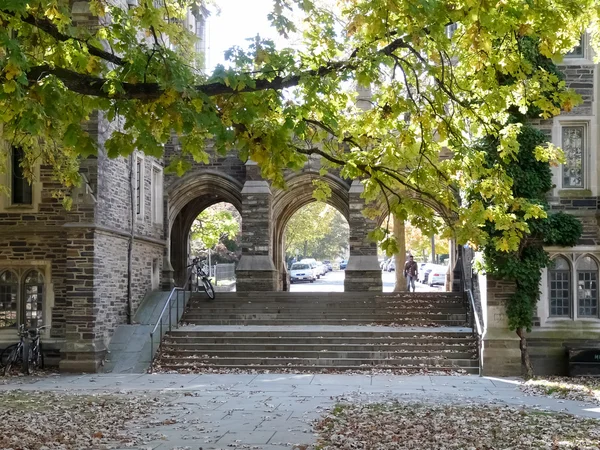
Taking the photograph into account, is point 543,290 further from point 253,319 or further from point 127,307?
point 127,307

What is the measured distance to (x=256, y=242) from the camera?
896 inches

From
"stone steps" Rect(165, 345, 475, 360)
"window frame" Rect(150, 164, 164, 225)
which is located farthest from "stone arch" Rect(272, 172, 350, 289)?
"stone steps" Rect(165, 345, 475, 360)

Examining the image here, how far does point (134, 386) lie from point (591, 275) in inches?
390

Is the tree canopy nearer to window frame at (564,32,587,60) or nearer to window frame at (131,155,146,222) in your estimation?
window frame at (564,32,587,60)

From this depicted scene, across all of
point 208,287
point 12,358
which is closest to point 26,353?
point 12,358

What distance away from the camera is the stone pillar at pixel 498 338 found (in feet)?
53.5

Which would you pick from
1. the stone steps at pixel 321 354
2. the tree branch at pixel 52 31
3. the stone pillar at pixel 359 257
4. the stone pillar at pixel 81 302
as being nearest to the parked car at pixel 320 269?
the stone pillar at pixel 359 257

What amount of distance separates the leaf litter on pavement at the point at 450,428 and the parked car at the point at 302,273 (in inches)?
1397

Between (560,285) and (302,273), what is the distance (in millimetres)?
30125

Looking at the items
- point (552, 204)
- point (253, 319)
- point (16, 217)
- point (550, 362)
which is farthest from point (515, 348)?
point (16, 217)

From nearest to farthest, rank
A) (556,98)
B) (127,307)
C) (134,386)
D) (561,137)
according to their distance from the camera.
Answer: (556,98), (134,386), (561,137), (127,307)

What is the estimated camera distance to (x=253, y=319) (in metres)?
20.4

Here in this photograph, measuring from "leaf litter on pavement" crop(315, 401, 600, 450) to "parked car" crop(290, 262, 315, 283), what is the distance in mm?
35476

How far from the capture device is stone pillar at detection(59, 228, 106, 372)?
17.0 m
